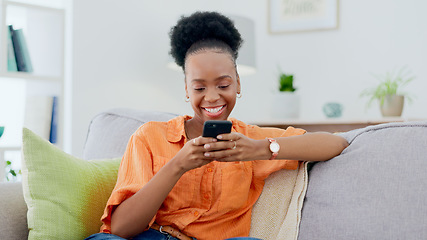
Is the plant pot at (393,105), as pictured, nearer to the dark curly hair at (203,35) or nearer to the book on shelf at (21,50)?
the dark curly hair at (203,35)

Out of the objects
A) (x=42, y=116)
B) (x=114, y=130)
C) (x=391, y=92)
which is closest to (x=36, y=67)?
(x=42, y=116)

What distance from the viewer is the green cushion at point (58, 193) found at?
1079 millimetres

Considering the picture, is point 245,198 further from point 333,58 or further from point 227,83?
point 333,58

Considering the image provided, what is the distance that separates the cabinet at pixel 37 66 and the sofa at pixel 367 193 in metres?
1.47

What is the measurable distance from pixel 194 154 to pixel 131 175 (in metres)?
0.20

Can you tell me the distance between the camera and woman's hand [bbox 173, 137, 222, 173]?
3.28 ft

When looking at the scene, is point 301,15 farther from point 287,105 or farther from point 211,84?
point 211,84

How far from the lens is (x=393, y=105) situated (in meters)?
2.54

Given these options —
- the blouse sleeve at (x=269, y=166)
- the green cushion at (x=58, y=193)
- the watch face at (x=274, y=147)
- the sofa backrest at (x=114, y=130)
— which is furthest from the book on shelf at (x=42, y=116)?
the watch face at (x=274, y=147)

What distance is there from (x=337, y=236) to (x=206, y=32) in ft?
2.13

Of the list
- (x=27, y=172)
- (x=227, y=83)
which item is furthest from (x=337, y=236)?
(x=27, y=172)

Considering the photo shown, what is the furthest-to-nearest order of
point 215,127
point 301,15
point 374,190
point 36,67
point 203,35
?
point 301,15, point 36,67, point 203,35, point 374,190, point 215,127

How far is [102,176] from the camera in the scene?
124 cm

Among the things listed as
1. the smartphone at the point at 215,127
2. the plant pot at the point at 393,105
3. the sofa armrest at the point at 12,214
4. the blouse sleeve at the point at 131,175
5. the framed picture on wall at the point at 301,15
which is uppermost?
the framed picture on wall at the point at 301,15
